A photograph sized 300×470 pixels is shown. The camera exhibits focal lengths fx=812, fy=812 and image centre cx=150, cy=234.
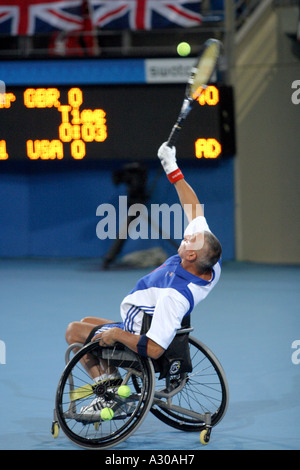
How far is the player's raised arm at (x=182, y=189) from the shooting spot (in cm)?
494

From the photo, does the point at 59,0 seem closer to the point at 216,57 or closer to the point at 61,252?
the point at 61,252

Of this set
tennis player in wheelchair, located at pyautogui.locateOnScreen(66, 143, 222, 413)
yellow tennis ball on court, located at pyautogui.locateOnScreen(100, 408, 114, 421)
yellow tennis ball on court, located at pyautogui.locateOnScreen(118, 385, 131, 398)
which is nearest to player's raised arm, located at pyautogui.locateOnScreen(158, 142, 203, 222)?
tennis player in wheelchair, located at pyautogui.locateOnScreen(66, 143, 222, 413)

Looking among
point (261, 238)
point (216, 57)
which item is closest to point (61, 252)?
point (261, 238)

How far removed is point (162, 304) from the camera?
443 cm

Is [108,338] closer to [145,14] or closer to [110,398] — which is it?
[110,398]

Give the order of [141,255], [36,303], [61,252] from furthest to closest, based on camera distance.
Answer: [61,252] → [141,255] → [36,303]

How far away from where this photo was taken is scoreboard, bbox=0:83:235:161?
11.8 meters

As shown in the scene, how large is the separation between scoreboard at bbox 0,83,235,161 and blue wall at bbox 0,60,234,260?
1.05 meters

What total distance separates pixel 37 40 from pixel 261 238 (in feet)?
17.4

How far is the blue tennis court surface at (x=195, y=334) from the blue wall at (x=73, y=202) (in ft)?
1.96

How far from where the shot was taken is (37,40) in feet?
47.0

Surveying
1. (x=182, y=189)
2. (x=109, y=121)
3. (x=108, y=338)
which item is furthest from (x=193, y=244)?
(x=109, y=121)

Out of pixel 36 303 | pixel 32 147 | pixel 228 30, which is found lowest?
pixel 36 303

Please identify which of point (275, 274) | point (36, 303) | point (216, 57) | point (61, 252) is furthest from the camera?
point (61, 252)
